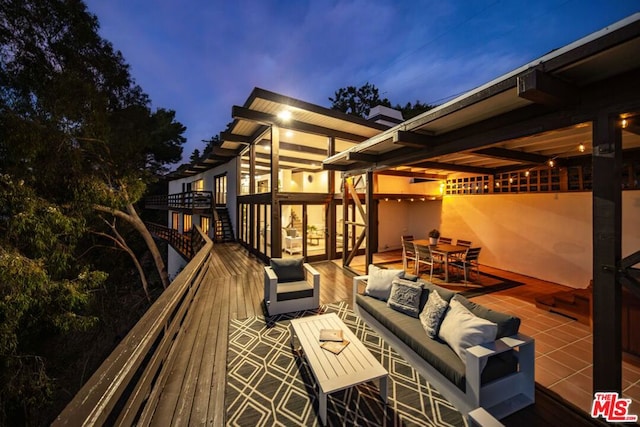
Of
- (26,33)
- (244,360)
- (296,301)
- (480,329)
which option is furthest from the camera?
(26,33)

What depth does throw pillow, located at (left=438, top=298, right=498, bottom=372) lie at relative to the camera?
7.86 ft

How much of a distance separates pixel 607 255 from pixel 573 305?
3090mm

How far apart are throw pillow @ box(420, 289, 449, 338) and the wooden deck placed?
920 millimetres

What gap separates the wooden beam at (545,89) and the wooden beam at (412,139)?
1733mm

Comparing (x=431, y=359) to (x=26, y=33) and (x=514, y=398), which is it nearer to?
(x=514, y=398)

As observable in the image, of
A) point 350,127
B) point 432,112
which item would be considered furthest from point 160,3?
point 432,112

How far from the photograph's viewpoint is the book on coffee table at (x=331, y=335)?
115 inches

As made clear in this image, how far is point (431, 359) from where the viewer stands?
2.67 metres

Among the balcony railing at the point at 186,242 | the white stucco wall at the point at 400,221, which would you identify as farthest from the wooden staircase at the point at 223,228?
the white stucco wall at the point at 400,221

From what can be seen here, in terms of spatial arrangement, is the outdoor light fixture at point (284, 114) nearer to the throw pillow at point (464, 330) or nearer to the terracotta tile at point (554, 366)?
the throw pillow at point (464, 330)

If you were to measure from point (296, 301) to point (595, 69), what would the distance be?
4.69m

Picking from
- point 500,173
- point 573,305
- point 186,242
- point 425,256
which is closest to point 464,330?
point 573,305

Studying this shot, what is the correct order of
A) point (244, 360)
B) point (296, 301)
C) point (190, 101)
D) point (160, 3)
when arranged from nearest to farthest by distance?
point (244, 360) < point (296, 301) < point (160, 3) < point (190, 101)

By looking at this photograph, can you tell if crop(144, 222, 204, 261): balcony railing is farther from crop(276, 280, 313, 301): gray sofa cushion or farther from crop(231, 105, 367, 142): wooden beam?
crop(276, 280, 313, 301): gray sofa cushion
